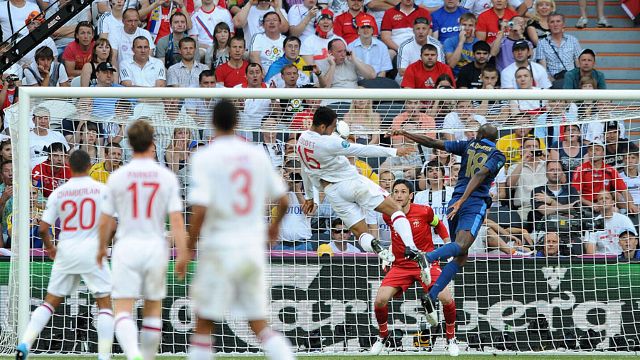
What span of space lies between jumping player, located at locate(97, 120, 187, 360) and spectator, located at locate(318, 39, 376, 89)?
326 inches

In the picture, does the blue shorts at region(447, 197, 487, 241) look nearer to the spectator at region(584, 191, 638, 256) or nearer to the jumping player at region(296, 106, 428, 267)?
the jumping player at region(296, 106, 428, 267)

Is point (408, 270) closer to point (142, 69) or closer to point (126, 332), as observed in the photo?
point (126, 332)

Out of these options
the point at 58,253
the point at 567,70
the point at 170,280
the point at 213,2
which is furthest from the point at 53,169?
the point at 567,70

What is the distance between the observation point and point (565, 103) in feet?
45.2

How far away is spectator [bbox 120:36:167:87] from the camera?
16.1 metres

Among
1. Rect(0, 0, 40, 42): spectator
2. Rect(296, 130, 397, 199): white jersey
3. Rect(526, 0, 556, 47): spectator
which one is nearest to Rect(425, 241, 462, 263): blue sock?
Rect(296, 130, 397, 199): white jersey

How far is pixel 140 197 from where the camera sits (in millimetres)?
8516

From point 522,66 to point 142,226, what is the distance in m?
9.61

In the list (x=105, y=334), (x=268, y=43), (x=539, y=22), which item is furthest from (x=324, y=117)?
(x=539, y=22)

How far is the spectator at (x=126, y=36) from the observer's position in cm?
1648

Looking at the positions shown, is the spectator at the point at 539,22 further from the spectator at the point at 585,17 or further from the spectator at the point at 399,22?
the spectator at the point at 399,22

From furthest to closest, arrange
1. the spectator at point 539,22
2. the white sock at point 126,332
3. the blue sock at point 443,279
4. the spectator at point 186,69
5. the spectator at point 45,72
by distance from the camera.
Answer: the spectator at point 539,22, the spectator at point 186,69, the spectator at point 45,72, the blue sock at point 443,279, the white sock at point 126,332

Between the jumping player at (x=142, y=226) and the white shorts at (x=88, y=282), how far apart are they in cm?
139

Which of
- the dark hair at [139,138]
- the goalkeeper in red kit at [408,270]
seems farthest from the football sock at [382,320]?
the dark hair at [139,138]
